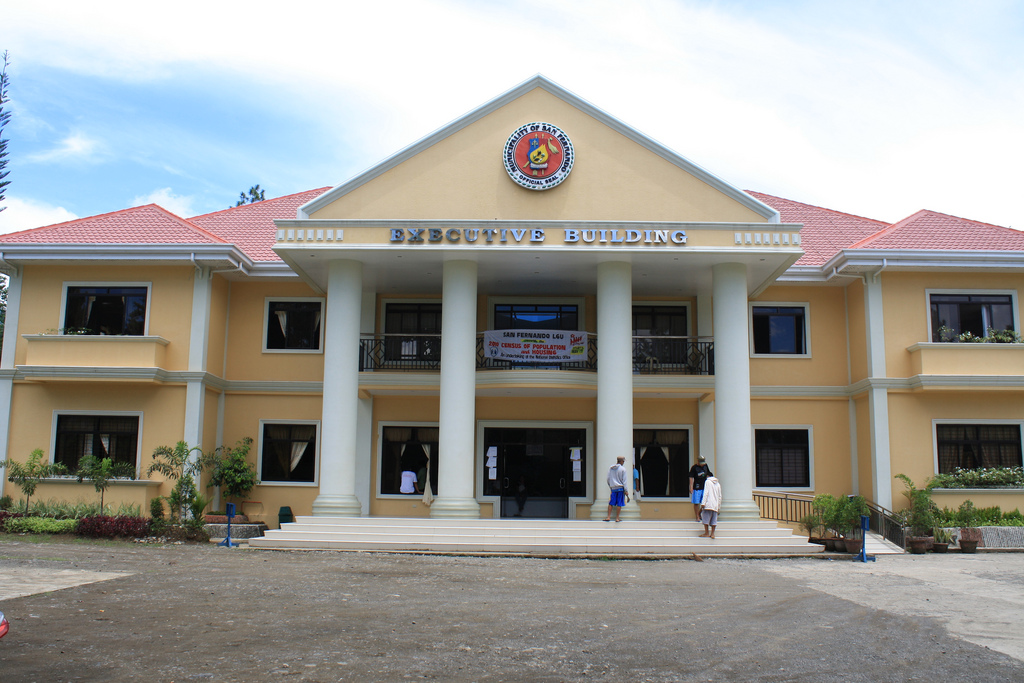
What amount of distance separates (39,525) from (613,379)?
12691mm

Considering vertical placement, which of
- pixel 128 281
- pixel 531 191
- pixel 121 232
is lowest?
pixel 128 281

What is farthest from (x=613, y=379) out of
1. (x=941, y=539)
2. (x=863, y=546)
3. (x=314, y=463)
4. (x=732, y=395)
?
(x=314, y=463)

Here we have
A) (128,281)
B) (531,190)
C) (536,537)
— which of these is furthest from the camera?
(128,281)

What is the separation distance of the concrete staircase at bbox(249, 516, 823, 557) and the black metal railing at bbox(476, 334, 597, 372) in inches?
163

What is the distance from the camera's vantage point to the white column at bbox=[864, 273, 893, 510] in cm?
2062

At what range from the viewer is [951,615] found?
10.6 m

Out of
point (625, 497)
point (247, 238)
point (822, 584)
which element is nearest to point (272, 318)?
point (247, 238)

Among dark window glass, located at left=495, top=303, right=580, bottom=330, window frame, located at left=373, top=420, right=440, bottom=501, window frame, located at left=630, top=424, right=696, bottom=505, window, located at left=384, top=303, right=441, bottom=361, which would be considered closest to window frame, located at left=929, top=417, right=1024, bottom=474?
window frame, located at left=630, top=424, right=696, bottom=505

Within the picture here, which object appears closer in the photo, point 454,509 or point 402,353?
point 454,509

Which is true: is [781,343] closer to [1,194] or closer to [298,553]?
[298,553]

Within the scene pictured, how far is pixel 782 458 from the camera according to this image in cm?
2253

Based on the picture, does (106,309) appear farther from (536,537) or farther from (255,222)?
(536,537)

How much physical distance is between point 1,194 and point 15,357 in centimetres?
1713

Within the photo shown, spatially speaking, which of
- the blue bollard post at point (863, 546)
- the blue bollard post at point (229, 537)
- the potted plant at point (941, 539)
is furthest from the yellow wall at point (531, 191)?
the potted plant at point (941, 539)
